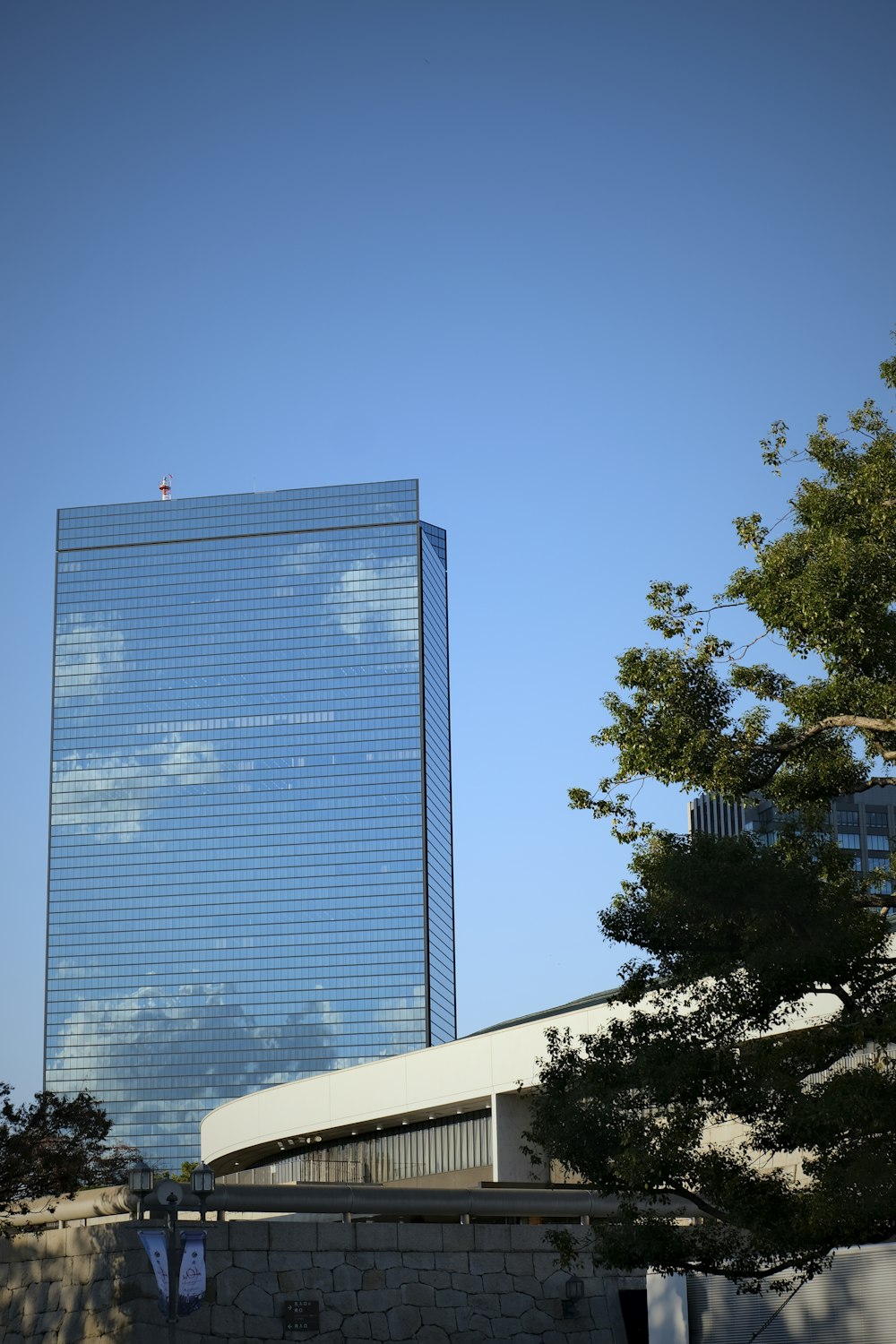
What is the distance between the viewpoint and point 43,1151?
21250 mm

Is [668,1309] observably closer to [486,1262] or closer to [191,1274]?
[486,1262]

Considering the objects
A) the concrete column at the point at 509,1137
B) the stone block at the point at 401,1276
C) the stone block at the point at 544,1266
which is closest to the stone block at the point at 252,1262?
the stone block at the point at 401,1276

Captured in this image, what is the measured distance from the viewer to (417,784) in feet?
493

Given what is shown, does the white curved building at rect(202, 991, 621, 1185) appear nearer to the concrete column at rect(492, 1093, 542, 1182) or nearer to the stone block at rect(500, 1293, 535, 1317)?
the concrete column at rect(492, 1093, 542, 1182)

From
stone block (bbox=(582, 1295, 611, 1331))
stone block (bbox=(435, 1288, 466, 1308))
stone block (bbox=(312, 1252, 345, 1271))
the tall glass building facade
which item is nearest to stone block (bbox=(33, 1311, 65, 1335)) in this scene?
stone block (bbox=(312, 1252, 345, 1271))

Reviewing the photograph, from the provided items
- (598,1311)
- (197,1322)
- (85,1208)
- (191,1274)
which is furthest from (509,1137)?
(191,1274)

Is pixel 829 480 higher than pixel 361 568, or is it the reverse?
pixel 361 568

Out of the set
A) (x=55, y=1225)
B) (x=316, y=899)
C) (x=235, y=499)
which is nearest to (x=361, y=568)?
(x=235, y=499)

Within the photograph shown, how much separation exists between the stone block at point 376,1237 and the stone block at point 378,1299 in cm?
52

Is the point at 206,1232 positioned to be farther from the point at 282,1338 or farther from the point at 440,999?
the point at 440,999

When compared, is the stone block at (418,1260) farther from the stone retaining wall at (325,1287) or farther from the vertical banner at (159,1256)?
the vertical banner at (159,1256)

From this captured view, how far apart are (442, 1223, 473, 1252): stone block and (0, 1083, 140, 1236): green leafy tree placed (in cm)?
535

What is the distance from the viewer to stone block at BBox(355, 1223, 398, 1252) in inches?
804

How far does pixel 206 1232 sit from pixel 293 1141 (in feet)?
79.0
